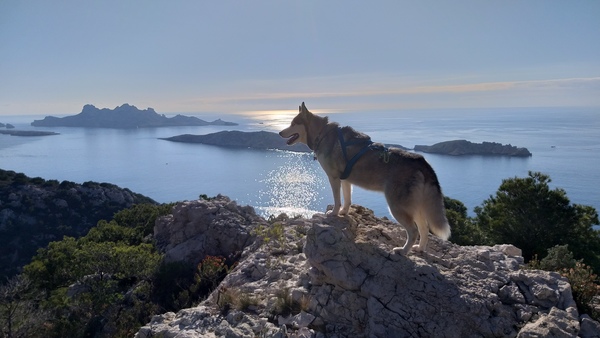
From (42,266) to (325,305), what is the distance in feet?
39.7

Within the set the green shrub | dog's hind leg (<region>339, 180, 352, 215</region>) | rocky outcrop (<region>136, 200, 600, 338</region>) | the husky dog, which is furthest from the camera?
dog's hind leg (<region>339, 180, 352, 215</region>)

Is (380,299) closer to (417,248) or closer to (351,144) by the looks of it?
(417,248)

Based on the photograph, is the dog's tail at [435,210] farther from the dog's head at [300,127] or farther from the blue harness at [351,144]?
the dog's head at [300,127]

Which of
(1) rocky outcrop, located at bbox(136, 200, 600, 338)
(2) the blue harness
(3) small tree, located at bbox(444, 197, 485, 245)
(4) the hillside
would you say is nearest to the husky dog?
(2) the blue harness

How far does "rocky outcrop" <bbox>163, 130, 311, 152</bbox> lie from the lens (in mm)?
97875

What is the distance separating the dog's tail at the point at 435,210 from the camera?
243 inches

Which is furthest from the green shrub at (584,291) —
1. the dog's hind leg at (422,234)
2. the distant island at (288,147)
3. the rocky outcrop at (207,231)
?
the distant island at (288,147)

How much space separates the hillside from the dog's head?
2943 cm

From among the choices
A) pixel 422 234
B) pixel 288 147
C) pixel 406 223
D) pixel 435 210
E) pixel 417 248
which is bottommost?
pixel 288 147

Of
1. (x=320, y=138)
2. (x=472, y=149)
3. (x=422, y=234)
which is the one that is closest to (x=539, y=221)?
(x=422, y=234)

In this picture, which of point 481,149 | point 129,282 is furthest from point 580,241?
point 481,149

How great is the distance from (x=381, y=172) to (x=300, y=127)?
191cm

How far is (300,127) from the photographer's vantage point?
7.44m

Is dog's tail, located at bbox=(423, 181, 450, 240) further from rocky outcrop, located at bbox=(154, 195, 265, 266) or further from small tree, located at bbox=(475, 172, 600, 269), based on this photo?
small tree, located at bbox=(475, 172, 600, 269)
